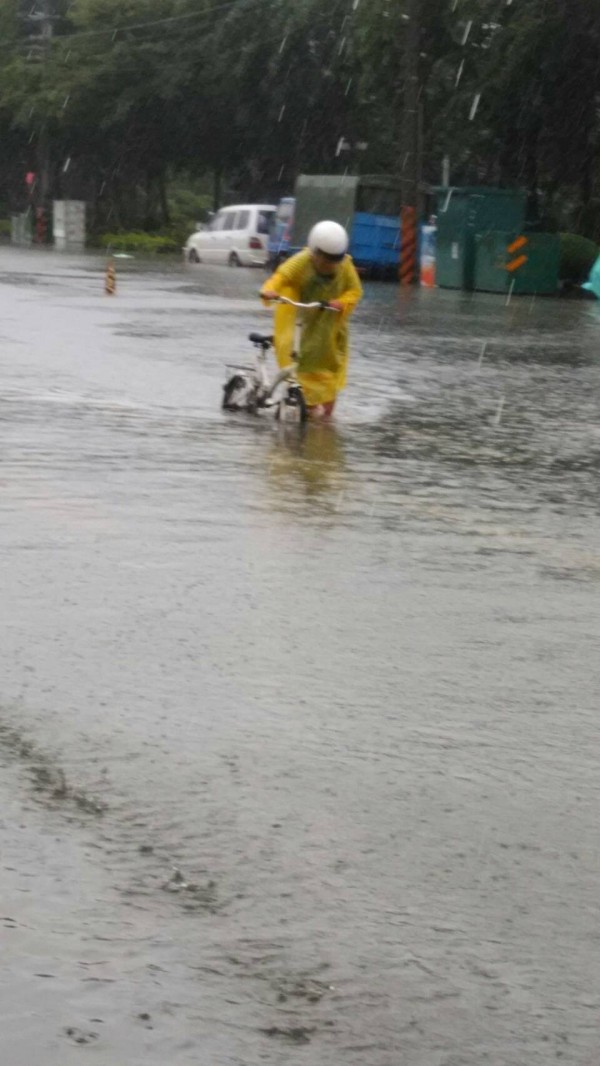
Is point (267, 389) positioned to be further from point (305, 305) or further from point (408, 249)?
point (408, 249)

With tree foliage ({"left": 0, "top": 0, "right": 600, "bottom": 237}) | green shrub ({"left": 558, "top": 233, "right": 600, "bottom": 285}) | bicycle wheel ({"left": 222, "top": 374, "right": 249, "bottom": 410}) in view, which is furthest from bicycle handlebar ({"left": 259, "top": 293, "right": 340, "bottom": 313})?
tree foliage ({"left": 0, "top": 0, "right": 600, "bottom": 237})

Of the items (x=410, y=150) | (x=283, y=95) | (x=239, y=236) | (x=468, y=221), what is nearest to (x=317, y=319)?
(x=468, y=221)

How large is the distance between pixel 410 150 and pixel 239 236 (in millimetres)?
9472

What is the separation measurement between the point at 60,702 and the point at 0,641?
83cm

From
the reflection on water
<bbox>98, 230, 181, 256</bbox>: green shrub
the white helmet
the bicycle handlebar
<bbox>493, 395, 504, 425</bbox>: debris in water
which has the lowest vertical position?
<bbox>98, 230, 181, 256</bbox>: green shrub

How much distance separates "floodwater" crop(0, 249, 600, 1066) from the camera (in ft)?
12.2

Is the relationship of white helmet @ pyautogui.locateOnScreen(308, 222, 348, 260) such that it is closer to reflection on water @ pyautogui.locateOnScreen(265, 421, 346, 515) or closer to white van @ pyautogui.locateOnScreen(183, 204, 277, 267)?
reflection on water @ pyautogui.locateOnScreen(265, 421, 346, 515)

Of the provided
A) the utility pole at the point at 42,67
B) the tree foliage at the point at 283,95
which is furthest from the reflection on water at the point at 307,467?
the utility pole at the point at 42,67

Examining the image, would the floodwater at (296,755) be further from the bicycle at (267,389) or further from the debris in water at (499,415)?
the debris in water at (499,415)

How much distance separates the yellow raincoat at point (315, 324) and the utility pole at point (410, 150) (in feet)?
96.6

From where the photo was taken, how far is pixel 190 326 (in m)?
23.6

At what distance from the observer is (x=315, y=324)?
1430cm

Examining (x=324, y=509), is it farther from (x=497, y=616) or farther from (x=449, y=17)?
(x=449, y=17)

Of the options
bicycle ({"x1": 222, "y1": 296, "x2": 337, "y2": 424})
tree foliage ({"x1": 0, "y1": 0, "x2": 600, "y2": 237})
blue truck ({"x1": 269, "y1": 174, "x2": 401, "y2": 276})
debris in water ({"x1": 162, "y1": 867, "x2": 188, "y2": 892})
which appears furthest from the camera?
tree foliage ({"x1": 0, "y1": 0, "x2": 600, "y2": 237})
